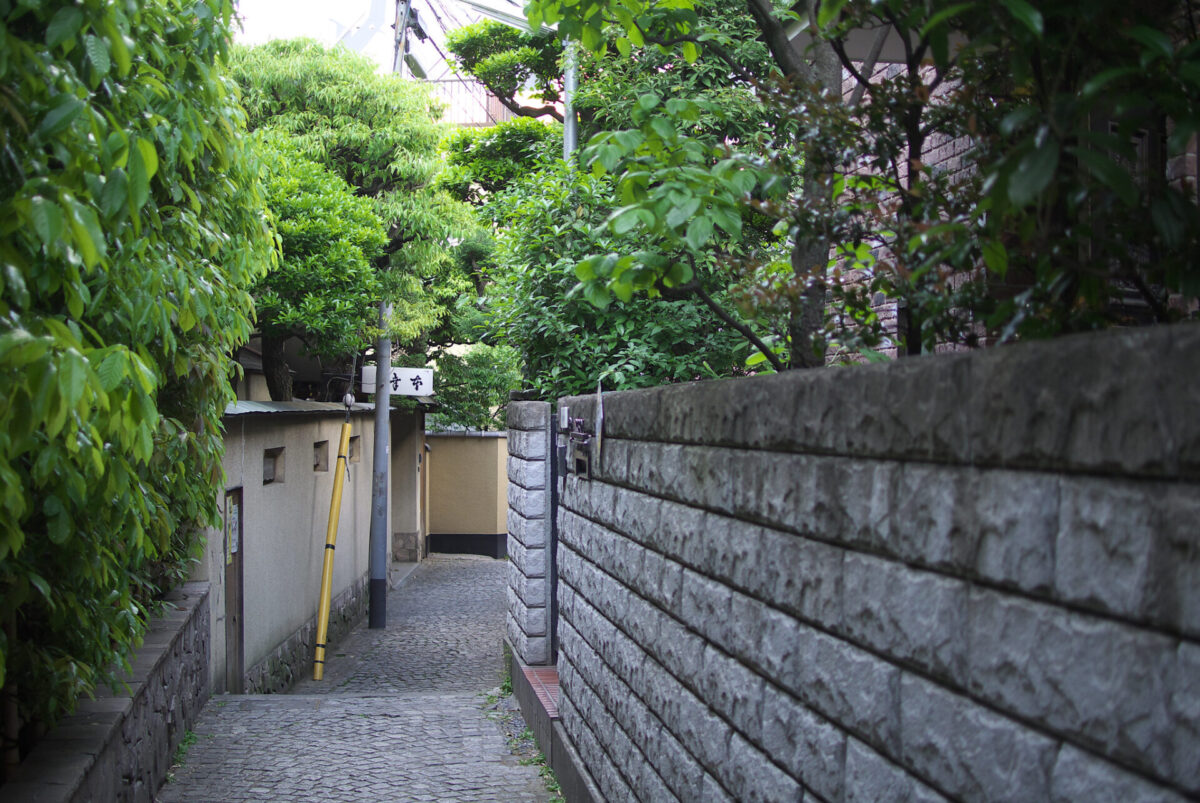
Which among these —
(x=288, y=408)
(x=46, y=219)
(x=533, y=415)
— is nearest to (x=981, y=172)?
(x=46, y=219)

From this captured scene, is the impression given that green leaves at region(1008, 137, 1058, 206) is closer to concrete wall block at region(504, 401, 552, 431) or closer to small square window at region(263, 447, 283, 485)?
concrete wall block at region(504, 401, 552, 431)

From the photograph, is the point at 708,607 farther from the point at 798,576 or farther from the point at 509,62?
the point at 509,62

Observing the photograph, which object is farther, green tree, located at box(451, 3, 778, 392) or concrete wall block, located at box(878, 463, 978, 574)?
green tree, located at box(451, 3, 778, 392)

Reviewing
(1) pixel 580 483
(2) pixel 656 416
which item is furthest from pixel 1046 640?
(1) pixel 580 483

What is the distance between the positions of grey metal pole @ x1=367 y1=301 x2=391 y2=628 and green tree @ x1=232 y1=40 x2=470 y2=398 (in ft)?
1.23

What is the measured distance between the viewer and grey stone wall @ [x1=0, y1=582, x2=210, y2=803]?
157 inches

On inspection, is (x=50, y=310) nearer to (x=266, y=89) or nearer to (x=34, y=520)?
(x=34, y=520)

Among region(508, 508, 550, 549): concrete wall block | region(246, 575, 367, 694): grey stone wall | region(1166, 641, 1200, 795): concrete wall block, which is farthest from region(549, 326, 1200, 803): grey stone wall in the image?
region(246, 575, 367, 694): grey stone wall

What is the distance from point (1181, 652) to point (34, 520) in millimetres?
3878

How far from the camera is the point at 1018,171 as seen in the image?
5.43 ft

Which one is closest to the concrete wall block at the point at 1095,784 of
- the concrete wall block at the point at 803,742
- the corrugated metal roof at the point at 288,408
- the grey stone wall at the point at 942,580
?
the grey stone wall at the point at 942,580

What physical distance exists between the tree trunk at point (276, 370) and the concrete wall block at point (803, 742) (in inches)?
443

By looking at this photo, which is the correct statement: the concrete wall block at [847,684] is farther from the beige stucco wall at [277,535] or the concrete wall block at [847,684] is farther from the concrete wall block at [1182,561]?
the beige stucco wall at [277,535]

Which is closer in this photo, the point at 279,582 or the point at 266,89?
the point at 279,582
